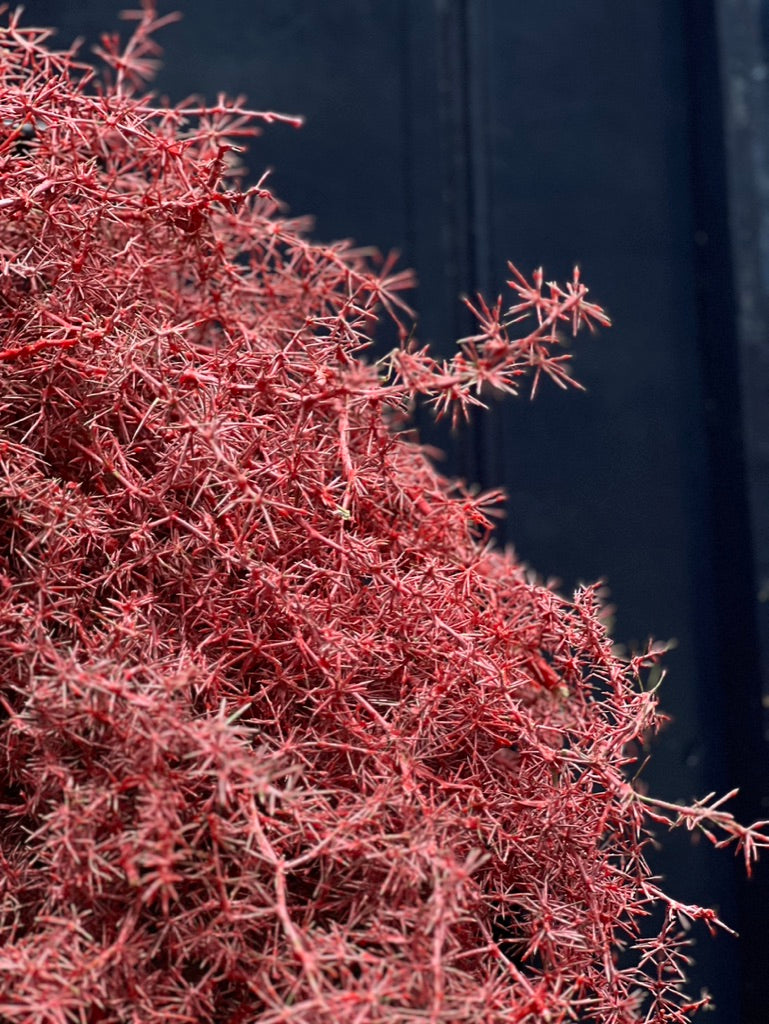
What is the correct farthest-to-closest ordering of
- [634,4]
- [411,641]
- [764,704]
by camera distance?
[634,4] < [764,704] < [411,641]

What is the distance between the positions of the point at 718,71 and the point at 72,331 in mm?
902

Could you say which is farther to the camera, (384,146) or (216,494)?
(384,146)

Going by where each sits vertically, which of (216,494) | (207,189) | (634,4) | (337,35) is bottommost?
(216,494)

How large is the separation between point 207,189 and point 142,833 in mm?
303

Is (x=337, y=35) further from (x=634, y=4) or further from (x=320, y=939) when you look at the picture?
(x=320, y=939)

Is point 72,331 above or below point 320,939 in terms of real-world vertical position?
above

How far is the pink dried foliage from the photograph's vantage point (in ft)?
1.06

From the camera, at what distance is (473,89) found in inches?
41.3

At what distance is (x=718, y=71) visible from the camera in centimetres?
102

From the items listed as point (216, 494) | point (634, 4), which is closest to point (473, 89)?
point (634, 4)

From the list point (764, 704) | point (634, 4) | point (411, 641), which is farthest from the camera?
point (634, 4)

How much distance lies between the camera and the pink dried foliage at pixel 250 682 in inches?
12.7

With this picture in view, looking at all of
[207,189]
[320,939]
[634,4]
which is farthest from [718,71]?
[320,939]

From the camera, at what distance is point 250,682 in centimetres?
40
